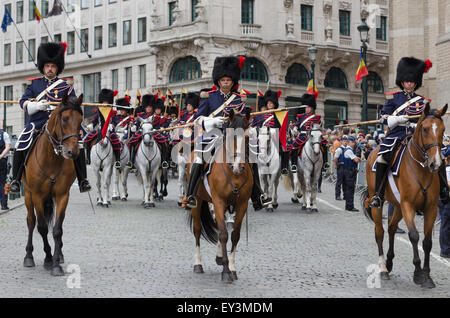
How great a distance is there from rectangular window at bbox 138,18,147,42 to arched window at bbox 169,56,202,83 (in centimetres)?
564

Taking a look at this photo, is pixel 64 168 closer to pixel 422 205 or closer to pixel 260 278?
pixel 260 278

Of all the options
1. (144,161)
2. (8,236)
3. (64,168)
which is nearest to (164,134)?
(144,161)

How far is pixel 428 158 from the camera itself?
10.2m

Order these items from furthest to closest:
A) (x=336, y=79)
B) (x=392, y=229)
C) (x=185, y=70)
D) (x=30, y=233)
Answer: (x=336, y=79) < (x=185, y=70) < (x=30, y=233) < (x=392, y=229)

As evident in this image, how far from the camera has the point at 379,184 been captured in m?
11.3

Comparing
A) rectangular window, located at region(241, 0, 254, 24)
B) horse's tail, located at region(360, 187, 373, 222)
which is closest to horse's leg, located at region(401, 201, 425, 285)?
horse's tail, located at region(360, 187, 373, 222)

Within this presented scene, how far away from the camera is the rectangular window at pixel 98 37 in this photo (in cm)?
6719

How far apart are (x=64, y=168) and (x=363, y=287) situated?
4.63 metres

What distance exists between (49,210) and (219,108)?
3059mm

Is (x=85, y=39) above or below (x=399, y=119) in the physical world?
above

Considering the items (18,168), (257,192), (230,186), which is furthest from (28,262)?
(257,192)

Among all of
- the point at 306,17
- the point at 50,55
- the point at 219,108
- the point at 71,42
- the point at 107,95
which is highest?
the point at 306,17

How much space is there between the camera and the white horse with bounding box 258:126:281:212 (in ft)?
65.3

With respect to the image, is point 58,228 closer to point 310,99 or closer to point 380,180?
point 380,180
